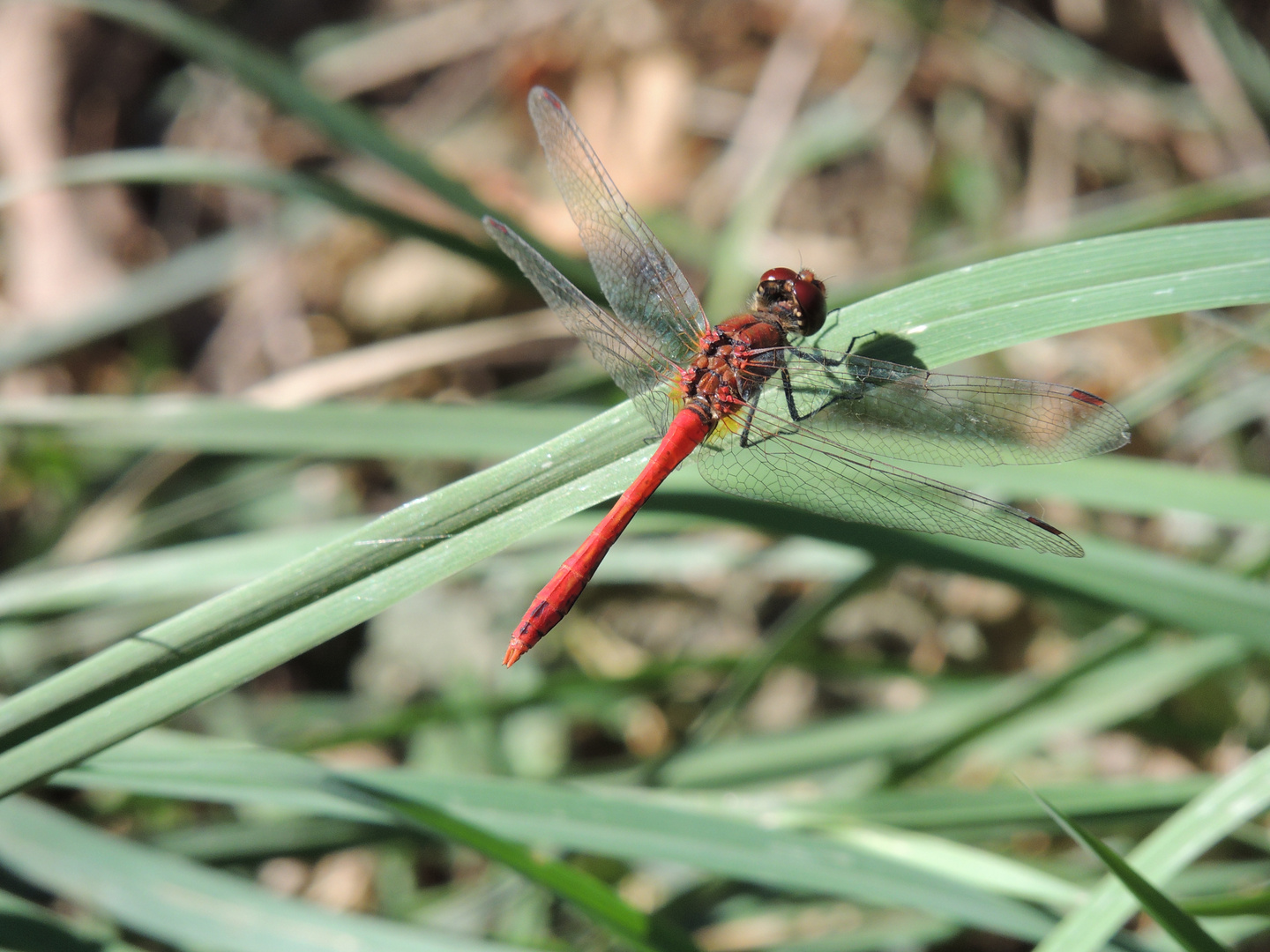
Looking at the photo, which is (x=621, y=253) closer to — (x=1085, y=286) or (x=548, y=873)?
(x=1085, y=286)

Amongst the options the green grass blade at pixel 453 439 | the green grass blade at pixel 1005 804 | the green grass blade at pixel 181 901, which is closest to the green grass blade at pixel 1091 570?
the green grass blade at pixel 453 439

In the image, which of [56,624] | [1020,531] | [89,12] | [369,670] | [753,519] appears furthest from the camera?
[89,12]

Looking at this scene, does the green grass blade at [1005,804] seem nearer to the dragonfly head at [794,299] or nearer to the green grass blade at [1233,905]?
the green grass blade at [1233,905]

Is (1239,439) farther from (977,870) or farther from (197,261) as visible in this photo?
(197,261)

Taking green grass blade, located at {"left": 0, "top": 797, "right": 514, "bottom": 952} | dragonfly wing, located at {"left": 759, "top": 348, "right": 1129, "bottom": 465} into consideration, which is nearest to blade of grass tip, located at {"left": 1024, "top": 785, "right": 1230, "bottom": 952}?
dragonfly wing, located at {"left": 759, "top": 348, "right": 1129, "bottom": 465}

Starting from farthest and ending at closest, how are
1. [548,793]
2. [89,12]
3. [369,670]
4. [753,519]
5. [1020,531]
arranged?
[89,12]
[369,670]
[753,519]
[548,793]
[1020,531]

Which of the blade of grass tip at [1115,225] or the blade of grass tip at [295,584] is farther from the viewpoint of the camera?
the blade of grass tip at [1115,225]

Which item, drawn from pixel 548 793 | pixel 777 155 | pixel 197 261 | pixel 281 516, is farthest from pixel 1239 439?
pixel 197 261
